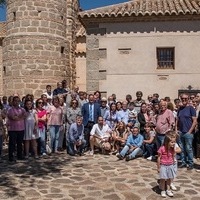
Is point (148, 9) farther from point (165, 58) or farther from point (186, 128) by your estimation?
point (186, 128)

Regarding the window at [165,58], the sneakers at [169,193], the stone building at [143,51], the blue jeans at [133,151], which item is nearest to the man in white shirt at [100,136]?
the blue jeans at [133,151]

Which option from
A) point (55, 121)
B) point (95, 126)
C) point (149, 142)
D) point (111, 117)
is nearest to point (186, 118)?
point (149, 142)

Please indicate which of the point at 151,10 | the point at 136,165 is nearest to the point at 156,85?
the point at 151,10

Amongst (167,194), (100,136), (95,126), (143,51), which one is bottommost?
(167,194)

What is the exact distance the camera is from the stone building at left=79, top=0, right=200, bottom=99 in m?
13.0

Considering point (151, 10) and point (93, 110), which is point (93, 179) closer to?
point (93, 110)

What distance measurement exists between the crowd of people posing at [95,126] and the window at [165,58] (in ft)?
9.93

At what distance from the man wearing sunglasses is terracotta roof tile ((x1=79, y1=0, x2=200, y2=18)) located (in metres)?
5.54

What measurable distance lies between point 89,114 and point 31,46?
26.0 ft

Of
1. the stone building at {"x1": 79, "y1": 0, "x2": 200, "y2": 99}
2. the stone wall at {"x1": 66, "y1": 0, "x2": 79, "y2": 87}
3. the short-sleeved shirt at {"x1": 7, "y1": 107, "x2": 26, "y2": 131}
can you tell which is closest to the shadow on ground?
the short-sleeved shirt at {"x1": 7, "y1": 107, "x2": 26, "y2": 131}

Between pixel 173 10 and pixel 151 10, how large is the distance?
A: 2.74 ft

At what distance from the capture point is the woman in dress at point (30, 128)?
931 centimetres

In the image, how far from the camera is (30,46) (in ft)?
55.5

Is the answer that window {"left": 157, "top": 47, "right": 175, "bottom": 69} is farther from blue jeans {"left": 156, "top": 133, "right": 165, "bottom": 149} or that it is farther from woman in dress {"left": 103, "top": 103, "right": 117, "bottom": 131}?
blue jeans {"left": 156, "top": 133, "right": 165, "bottom": 149}
